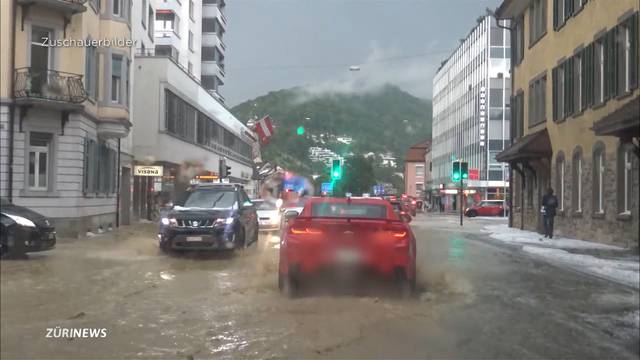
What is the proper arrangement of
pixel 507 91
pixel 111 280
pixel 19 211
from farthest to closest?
1. pixel 507 91
2. pixel 19 211
3. pixel 111 280

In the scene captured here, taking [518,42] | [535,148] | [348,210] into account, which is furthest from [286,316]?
[518,42]

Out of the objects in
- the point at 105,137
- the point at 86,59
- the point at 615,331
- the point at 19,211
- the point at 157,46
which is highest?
the point at 157,46

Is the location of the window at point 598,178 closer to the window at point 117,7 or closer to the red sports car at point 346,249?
the red sports car at point 346,249

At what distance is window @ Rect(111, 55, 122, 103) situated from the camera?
24889 millimetres

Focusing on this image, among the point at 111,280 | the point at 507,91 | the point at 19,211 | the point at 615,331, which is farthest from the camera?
the point at 507,91

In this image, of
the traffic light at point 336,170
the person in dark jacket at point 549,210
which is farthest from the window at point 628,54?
the traffic light at point 336,170

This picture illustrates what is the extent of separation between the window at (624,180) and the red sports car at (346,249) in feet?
37.3

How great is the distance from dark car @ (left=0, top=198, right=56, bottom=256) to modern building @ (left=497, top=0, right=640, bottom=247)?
41.0 ft

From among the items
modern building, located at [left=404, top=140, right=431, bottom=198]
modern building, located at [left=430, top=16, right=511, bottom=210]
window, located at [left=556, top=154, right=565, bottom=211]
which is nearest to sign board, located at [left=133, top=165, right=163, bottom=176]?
window, located at [left=556, top=154, right=565, bottom=211]

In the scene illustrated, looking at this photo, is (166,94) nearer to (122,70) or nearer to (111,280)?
(122,70)

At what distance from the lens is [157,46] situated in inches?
1891

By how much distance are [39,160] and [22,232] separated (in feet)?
34.3

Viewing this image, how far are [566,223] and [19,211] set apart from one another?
1825 cm

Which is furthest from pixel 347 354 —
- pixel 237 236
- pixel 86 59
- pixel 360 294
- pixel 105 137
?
pixel 105 137
